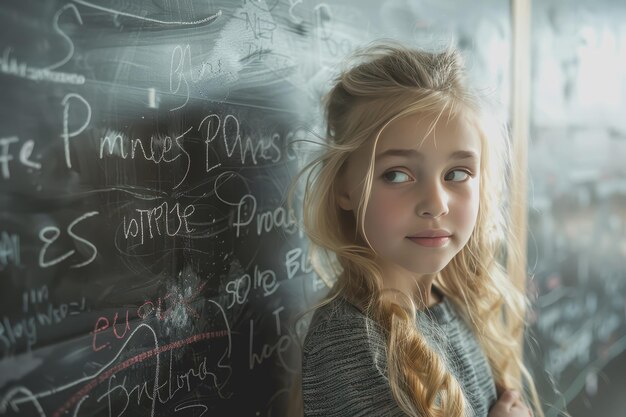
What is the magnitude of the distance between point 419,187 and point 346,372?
0.37 meters

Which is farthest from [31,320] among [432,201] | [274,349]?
[432,201]

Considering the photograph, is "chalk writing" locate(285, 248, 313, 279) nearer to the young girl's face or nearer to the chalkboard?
the chalkboard

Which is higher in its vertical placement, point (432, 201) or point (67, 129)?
point (67, 129)

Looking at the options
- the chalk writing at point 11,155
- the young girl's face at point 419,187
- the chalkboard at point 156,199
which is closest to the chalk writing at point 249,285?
the chalkboard at point 156,199

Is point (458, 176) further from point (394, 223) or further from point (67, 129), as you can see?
point (67, 129)

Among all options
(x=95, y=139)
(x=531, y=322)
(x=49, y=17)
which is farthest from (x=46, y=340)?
(x=531, y=322)

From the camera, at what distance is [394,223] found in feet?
3.44

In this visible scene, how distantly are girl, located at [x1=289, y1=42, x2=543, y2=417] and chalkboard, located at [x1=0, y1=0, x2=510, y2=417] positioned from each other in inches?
4.9

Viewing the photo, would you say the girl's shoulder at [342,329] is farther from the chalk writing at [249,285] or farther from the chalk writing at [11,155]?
the chalk writing at [11,155]

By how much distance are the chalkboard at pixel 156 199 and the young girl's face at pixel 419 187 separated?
0.72ft

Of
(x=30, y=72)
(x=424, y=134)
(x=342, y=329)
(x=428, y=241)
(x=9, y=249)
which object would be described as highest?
(x=30, y=72)

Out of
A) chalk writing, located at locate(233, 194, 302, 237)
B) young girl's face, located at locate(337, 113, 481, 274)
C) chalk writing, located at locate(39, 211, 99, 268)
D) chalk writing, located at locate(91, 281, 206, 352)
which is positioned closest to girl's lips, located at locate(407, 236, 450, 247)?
young girl's face, located at locate(337, 113, 481, 274)

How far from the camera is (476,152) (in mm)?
1078

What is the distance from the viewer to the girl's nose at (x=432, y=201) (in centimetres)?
103
